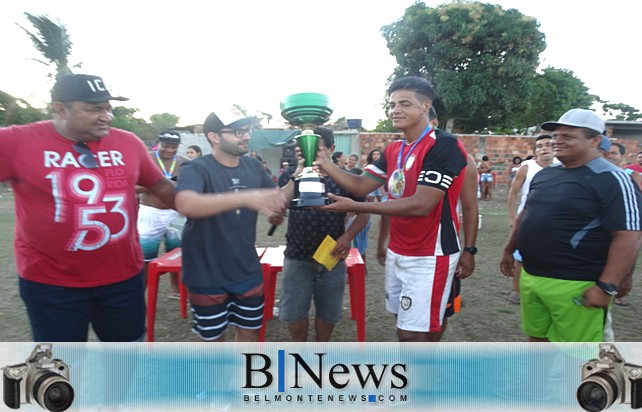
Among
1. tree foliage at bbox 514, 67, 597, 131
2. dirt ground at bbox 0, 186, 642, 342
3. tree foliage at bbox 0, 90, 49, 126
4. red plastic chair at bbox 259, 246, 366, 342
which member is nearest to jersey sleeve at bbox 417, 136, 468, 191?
red plastic chair at bbox 259, 246, 366, 342

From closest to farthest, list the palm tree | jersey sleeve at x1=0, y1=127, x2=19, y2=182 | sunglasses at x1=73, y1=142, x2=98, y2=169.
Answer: jersey sleeve at x1=0, y1=127, x2=19, y2=182, sunglasses at x1=73, y1=142, x2=98, y2=169, the palm tree

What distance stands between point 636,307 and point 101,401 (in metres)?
5.76

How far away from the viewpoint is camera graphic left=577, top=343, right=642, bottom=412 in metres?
2.42

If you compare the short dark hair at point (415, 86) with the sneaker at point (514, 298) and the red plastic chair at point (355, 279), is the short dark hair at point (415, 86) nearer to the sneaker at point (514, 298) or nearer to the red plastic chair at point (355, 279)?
the red plastic chair at point (355, 279)

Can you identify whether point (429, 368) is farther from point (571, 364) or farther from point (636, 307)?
point (636, 307)

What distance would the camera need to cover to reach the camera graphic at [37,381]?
231 cm

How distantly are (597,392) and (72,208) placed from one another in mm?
3063

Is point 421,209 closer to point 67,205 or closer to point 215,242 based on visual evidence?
point 215,242

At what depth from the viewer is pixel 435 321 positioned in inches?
111

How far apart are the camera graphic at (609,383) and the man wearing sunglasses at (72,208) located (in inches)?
109

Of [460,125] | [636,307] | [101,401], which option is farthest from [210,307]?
[460,125]

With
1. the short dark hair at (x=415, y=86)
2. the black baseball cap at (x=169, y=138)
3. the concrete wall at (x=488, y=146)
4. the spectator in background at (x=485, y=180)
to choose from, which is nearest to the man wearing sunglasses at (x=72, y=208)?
the short dark hair at (x=415, y=86)

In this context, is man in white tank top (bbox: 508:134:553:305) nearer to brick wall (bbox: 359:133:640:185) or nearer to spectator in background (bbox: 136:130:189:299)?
spectator in background (bbox: 136:130:189:299)

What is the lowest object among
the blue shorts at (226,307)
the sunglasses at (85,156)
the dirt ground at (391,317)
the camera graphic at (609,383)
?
the dirt ground at (391,317)
